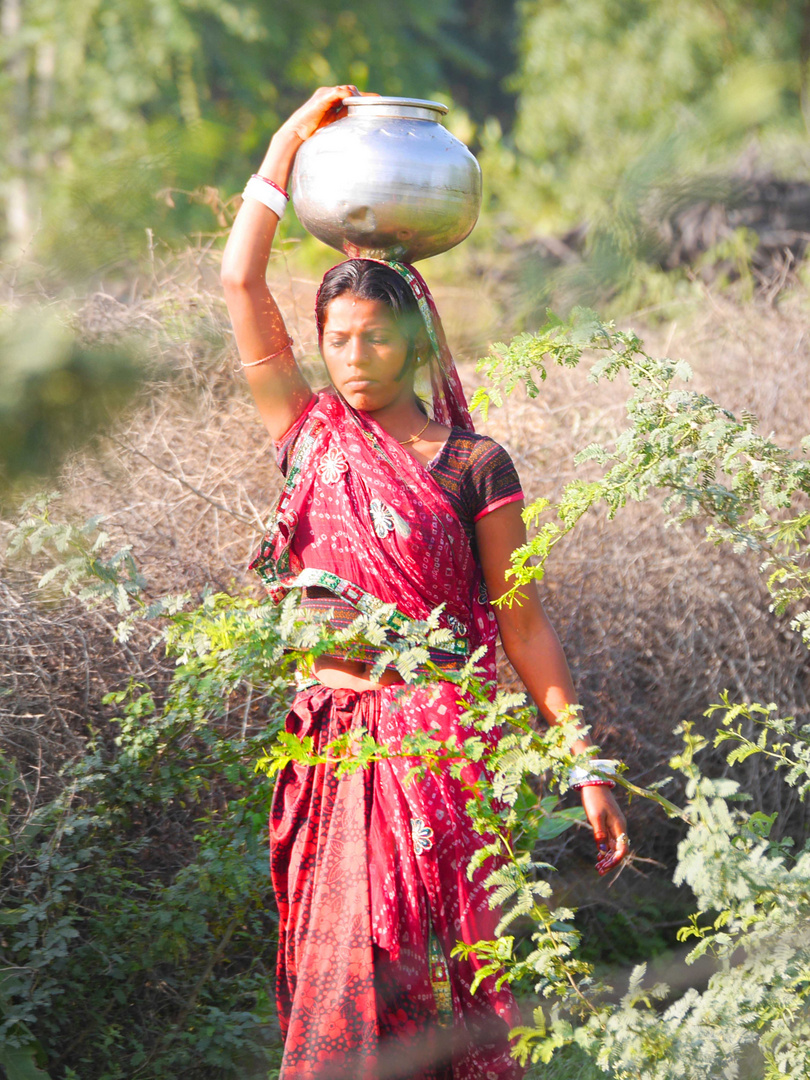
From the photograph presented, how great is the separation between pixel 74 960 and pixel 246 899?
39cm

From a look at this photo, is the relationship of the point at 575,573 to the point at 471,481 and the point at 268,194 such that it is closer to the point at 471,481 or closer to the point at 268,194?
the point at 471,481

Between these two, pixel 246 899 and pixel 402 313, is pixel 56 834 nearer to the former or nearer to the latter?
pixel 246 899

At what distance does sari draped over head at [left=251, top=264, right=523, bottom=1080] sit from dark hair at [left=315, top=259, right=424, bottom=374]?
29 millimetres

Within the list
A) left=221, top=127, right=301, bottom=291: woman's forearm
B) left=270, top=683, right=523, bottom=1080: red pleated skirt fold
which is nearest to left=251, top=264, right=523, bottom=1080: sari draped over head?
left=270, top=683, right=523, bottom=1080: red pleated skirt fold

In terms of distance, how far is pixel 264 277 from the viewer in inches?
74.8

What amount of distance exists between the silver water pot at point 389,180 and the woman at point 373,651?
0.20 ft

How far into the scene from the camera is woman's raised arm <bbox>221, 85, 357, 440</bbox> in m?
1.88

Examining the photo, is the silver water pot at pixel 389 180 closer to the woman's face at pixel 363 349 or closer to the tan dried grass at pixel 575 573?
the woman's face at pixel 363 349

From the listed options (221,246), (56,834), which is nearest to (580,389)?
(221,246)

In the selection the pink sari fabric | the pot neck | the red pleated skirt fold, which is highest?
the pot neck

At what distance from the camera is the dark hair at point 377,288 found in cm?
186

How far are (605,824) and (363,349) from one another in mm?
903

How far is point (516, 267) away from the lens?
2.62ft

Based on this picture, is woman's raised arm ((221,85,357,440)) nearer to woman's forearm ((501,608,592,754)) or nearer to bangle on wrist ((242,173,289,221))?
bangle on wrist ((242,173,289,221))
